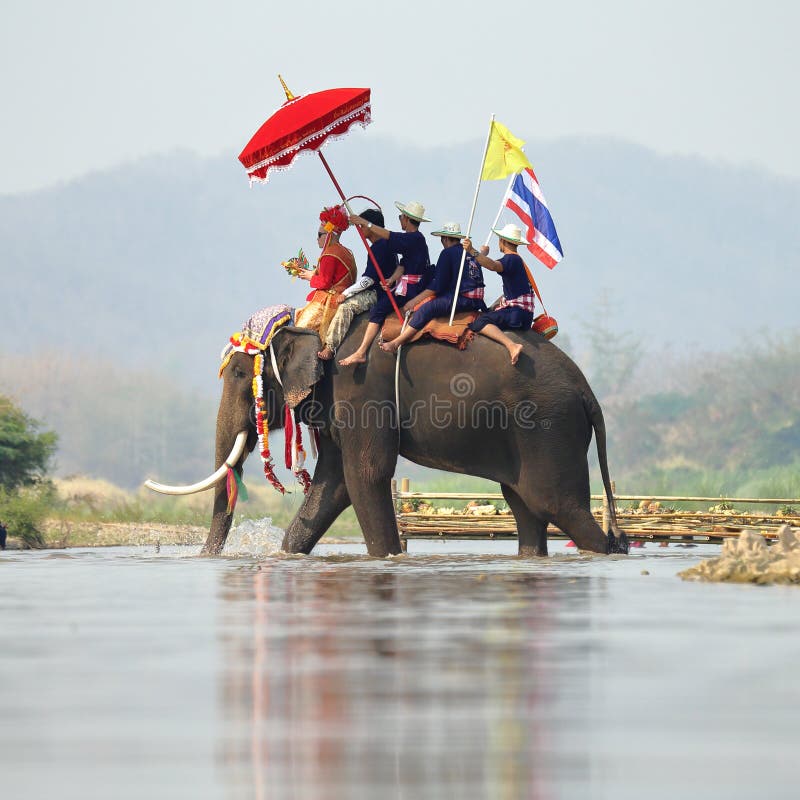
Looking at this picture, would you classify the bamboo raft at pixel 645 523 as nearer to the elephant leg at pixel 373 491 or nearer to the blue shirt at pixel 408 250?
the elephant leg at pixel 373 491

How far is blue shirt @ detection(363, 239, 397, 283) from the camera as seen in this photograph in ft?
62.8

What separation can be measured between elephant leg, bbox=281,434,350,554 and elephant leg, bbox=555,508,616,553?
2.34 metres

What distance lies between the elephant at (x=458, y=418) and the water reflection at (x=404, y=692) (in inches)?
162

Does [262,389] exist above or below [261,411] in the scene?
above

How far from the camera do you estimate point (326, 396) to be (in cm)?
1916

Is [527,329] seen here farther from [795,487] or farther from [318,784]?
[795,487]

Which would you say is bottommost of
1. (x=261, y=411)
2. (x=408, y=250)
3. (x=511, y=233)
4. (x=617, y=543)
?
(x=617, y=543)

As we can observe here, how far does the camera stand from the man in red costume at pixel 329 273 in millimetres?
19531

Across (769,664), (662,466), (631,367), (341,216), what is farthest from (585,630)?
(631,367)

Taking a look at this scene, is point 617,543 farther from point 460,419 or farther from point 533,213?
point 533,213

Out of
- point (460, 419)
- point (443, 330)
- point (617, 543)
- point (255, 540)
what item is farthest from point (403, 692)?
point (255, 540)

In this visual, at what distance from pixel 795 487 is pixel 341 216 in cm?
2026

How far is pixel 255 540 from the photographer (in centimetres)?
2156

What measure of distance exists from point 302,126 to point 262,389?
272cm
